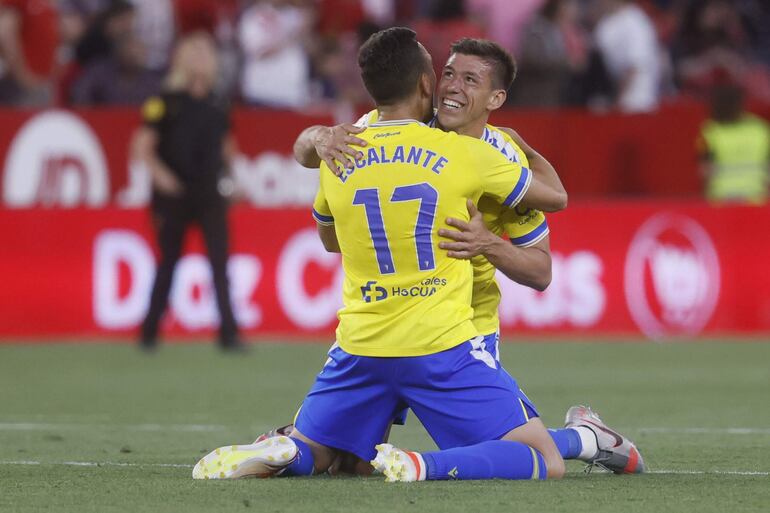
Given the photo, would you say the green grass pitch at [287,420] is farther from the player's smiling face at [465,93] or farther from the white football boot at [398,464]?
the player's smiling face at [465,93]

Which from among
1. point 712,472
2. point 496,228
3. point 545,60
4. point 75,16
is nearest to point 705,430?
point 712,472

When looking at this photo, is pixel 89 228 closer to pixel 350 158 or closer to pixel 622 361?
pixel 622 361

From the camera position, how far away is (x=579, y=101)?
18859mm

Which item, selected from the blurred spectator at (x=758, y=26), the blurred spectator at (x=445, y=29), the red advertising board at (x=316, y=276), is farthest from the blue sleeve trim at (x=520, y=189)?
the blurred spectator at (x=758, y=26)

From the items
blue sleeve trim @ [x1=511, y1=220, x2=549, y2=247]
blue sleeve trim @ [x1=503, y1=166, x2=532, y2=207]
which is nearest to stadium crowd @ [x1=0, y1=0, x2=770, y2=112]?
blue sleeve trim @ [x1=511, y1=220, x2=549, y2=247]

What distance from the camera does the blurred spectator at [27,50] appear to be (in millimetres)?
16688

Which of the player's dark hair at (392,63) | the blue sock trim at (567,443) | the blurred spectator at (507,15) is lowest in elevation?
the blue sock trim at (567,443)

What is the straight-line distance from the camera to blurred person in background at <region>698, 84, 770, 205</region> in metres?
17.0

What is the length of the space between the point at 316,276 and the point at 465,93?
895cm

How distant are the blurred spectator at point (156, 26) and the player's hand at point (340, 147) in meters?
11.8

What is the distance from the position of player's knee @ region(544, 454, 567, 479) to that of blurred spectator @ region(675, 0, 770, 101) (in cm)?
1308

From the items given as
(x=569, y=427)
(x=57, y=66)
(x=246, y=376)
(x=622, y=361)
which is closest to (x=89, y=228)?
(x=57, y=66)

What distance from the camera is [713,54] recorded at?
19547 mm

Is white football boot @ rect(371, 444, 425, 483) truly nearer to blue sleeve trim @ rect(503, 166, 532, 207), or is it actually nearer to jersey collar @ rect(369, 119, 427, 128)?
blue sleeve trim @ rect(503, 166, 532, 207)
